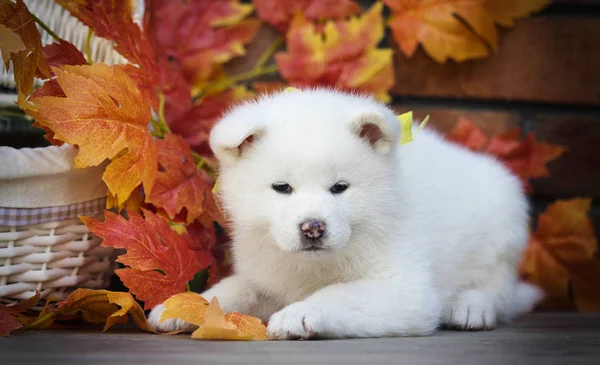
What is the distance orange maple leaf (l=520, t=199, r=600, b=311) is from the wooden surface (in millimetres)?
811

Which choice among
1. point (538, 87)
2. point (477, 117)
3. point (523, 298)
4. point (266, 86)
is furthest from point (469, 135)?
point (266, 86)

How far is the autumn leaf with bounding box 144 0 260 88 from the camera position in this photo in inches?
95.5

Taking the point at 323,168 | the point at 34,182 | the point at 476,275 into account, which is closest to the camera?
the point at 323,168

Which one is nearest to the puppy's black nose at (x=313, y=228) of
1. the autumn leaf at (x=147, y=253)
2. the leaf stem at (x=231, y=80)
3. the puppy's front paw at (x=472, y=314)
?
the autumn leaf at (x=147, y=253)

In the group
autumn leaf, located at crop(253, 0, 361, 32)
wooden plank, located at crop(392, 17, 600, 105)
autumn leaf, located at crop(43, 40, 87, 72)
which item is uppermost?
autumn leaf, located at crop(253, 0, 361, 32)

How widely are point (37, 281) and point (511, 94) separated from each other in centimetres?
177

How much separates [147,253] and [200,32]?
106 centimetres

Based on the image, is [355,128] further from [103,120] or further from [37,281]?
[37,281]

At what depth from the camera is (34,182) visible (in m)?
1.74

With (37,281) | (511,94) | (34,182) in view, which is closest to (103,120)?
(34,182)

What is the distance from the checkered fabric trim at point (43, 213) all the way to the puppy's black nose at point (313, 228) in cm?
64

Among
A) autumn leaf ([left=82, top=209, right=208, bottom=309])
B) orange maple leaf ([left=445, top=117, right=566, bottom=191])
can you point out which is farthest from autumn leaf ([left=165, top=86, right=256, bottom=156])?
orange maple leaf ([left=445, top=117, right=566, bottom=191])

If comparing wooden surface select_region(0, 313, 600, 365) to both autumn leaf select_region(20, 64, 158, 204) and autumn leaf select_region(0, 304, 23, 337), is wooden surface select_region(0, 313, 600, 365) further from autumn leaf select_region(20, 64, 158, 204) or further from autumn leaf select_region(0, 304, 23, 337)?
autumn leaf select_region(20, 64, 158, 204)

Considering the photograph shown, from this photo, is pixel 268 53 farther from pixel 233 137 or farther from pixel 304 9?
pixel 233 137
